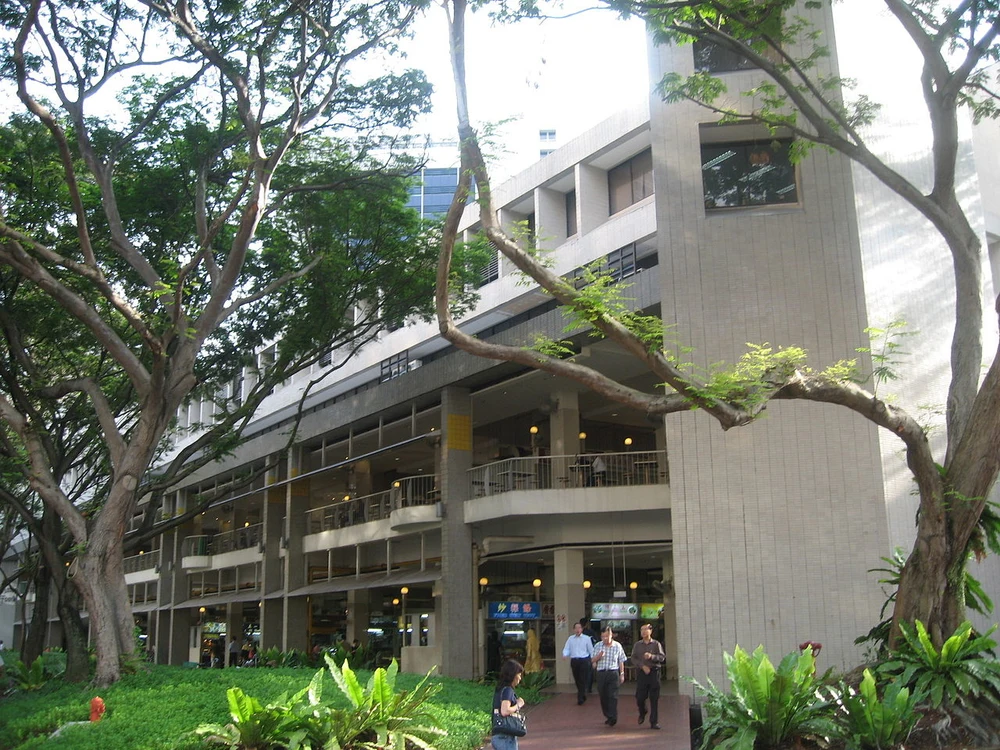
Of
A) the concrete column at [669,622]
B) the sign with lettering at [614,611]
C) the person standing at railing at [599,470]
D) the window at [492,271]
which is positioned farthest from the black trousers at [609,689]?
the window at [492,271]

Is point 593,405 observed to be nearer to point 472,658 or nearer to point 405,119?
point 472,658

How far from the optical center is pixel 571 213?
2256 cm

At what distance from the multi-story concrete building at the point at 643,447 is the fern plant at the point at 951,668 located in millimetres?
4763

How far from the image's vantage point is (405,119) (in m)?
17.6

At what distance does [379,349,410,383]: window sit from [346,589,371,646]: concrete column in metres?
5.99

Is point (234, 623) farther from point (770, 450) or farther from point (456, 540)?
point (770, 450)

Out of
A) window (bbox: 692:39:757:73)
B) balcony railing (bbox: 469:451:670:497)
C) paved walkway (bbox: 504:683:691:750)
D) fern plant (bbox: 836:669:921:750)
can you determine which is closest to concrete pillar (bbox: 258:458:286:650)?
balcony railing (bbox: 469:451:670:497)

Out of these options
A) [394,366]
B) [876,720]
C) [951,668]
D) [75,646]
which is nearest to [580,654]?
[951,668]

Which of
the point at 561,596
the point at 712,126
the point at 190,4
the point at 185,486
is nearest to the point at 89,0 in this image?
the point at 190,4

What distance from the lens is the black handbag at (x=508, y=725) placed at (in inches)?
339

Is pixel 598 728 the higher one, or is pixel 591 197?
pixel 591 197

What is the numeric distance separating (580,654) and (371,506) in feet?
40.4

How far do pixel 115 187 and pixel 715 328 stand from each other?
34.7 feet

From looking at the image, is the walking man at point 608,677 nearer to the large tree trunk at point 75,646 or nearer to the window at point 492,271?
the large tree trunk at point 75,646
